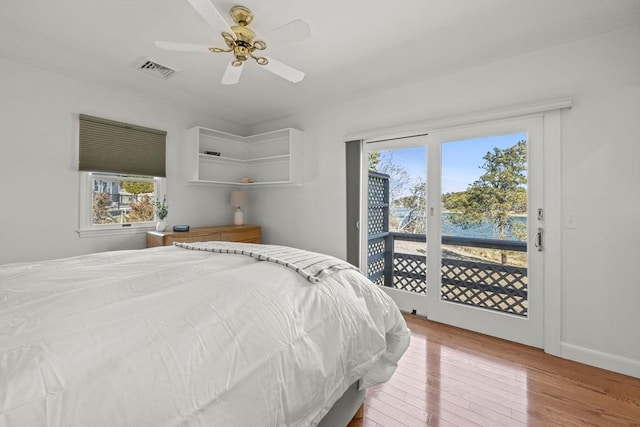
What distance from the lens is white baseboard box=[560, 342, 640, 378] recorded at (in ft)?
6.86

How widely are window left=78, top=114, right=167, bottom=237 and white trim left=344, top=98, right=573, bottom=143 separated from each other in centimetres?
242

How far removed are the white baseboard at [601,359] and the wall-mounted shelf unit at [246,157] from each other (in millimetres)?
3221

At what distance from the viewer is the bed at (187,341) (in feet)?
2.08

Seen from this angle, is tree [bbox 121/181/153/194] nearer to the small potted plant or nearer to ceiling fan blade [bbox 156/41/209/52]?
the small potted plant

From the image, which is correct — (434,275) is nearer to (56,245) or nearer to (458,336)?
(458,336)

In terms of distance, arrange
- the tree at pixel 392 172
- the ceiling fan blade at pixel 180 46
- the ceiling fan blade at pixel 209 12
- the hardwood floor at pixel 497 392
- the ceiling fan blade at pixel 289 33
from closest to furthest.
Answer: the ceiling fan blade at pixel 209 12 → the hardwood floor at pixel 497 392 → the ceiling fan blade at pixel 289 33 → the ceiling fan blade at pixel 180 46 → the tree at pixel 392 172

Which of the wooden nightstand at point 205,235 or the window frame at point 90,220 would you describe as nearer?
the window frame at point 90,220

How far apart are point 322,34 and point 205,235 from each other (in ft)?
Answer: 8.37

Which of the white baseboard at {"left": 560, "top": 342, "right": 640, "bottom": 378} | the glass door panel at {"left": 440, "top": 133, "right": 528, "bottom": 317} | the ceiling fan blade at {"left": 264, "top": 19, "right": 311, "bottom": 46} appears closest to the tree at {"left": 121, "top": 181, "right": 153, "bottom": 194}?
the ceiling fan blade at {"left": 264, "top": 19, "right": 311, "bottom": 46}

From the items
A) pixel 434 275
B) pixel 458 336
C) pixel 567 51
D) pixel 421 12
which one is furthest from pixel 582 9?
pixel 458 336

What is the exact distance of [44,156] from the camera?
2.79m

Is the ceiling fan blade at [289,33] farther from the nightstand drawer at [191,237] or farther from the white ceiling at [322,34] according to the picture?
the nightstand drawer at [191,237]

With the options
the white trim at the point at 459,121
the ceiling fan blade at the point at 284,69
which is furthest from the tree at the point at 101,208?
the white trim at the point at 459,121

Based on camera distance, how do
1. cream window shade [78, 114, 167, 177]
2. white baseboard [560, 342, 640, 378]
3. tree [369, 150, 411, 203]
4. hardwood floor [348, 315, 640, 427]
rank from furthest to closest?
1. tree [369, 150, 411, 203]
2. cream window shade [78, 114, 167, 177]
3. white baseboard [560, 342, 640, 378]
4. hardwood floor [348, 315, 640, 427]
